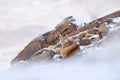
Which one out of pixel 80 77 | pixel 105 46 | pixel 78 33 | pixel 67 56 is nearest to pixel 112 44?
pixel 105 46

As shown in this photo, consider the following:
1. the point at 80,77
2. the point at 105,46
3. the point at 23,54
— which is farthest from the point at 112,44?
the point at 23,54

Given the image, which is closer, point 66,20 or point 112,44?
point 112,44

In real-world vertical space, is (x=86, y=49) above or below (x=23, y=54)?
below

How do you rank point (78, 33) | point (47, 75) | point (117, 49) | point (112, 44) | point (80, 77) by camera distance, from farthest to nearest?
point (78, 33) < point (112, 44) < point (117, 49) < point (47, 75) < point (80, 77)

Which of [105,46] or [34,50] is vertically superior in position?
[34,50]

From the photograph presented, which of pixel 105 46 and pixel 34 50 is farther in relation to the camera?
pixel 34 50

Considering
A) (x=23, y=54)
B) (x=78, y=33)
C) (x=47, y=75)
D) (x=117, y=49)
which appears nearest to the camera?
(x=47, y=75)

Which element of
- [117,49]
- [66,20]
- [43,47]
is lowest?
[117,49]

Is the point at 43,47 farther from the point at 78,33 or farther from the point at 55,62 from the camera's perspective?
the point at 55,62

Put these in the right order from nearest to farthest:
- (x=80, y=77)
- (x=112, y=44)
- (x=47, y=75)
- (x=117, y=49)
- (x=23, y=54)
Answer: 1. (x=80, y=77)
2. (x=47, y=75)
3. (x=117, y=49)
4. (x=112, y=44)
5. (x=23, y=54)

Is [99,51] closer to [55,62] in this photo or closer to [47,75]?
[55,62]
